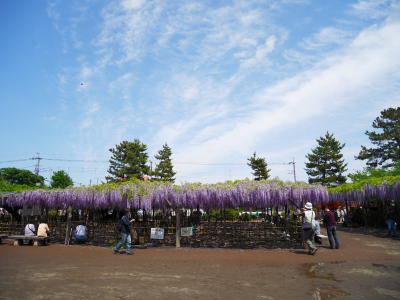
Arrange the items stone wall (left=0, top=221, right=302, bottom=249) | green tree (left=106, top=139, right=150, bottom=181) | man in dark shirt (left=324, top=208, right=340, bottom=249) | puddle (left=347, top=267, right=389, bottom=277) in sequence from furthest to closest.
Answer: green tree (left=106, top=139, right=150, bottom=181)
stone wall (left=0, top=221, right=302, bottom=249)
man in dark shirt (left=324, top=208, right=340, bottom=249)
puddle (left=347, top=267, right=389, bottom=277)

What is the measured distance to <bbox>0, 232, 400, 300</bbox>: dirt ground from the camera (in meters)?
4.87

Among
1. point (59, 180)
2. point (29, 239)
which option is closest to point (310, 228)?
point (29, 239)

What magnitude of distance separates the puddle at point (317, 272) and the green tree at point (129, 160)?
116 ft

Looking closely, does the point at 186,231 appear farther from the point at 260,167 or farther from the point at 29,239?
the point at 260,167

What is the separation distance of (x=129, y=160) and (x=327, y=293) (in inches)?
1525

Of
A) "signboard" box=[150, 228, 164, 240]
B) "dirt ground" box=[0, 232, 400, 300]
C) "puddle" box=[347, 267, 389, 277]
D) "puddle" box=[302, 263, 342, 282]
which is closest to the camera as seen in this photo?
"dirt ground" box=[0, 232, 400, 300]

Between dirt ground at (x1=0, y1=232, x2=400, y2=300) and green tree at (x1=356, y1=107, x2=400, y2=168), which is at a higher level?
green tree at (x1=356, y1=107, x2=400, y2=168)

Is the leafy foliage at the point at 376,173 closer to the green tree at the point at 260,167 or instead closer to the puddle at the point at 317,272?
the green tree at the point at 260,167

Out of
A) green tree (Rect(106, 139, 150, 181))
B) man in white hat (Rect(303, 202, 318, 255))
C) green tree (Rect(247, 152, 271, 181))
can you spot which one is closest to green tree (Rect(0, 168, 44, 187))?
green tree (Rect(106, 139, 150, 181))

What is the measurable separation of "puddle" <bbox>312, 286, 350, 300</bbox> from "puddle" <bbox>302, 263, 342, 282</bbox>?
2.78ft

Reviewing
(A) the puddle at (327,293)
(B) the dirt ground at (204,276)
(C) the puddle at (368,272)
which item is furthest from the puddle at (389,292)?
(C) the puddle at (368,272)

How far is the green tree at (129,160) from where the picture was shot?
41156 mm

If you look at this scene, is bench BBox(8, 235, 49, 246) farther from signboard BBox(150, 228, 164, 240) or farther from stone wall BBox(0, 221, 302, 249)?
signboard BBox(150, 228, 164, 240)

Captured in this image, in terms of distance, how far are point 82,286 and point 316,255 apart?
7.21m
